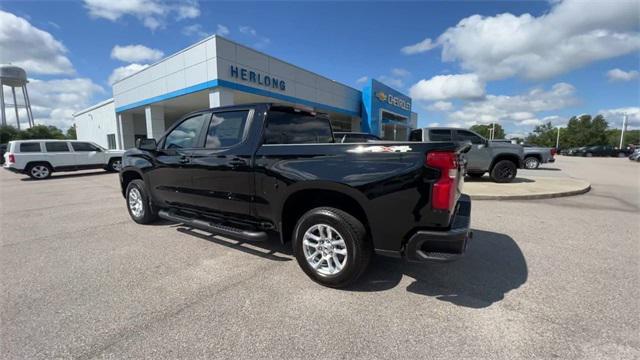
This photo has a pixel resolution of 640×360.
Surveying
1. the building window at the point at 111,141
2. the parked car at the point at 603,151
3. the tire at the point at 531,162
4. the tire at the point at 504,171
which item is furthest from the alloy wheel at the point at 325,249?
the parked car at the point at 603,151

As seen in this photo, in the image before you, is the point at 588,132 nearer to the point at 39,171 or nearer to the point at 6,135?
the point at 39,171

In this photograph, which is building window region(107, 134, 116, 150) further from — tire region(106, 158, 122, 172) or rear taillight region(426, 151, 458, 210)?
rear taillight region(426, 151, 458, 210)

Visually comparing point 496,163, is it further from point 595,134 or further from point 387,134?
point 595,134

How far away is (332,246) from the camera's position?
3.03m

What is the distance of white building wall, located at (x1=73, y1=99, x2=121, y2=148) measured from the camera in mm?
25156

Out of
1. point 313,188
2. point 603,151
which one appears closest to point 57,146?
point 313,188

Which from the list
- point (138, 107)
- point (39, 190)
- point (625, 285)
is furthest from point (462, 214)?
point (138, 107)

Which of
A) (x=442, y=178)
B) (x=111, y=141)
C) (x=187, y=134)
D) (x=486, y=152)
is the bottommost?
(x=442, y=178)

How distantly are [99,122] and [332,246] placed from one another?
3298 cm

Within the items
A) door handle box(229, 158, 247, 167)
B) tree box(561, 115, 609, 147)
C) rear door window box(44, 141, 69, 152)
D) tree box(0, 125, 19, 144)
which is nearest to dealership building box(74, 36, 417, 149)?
rear door window box(44, 141, 69, 152)

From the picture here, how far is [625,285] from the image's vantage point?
10.2 ft

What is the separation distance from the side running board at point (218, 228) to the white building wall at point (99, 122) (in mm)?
25537

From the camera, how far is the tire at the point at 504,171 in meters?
9.70

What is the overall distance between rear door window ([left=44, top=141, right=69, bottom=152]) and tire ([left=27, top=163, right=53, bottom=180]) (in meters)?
0.76
